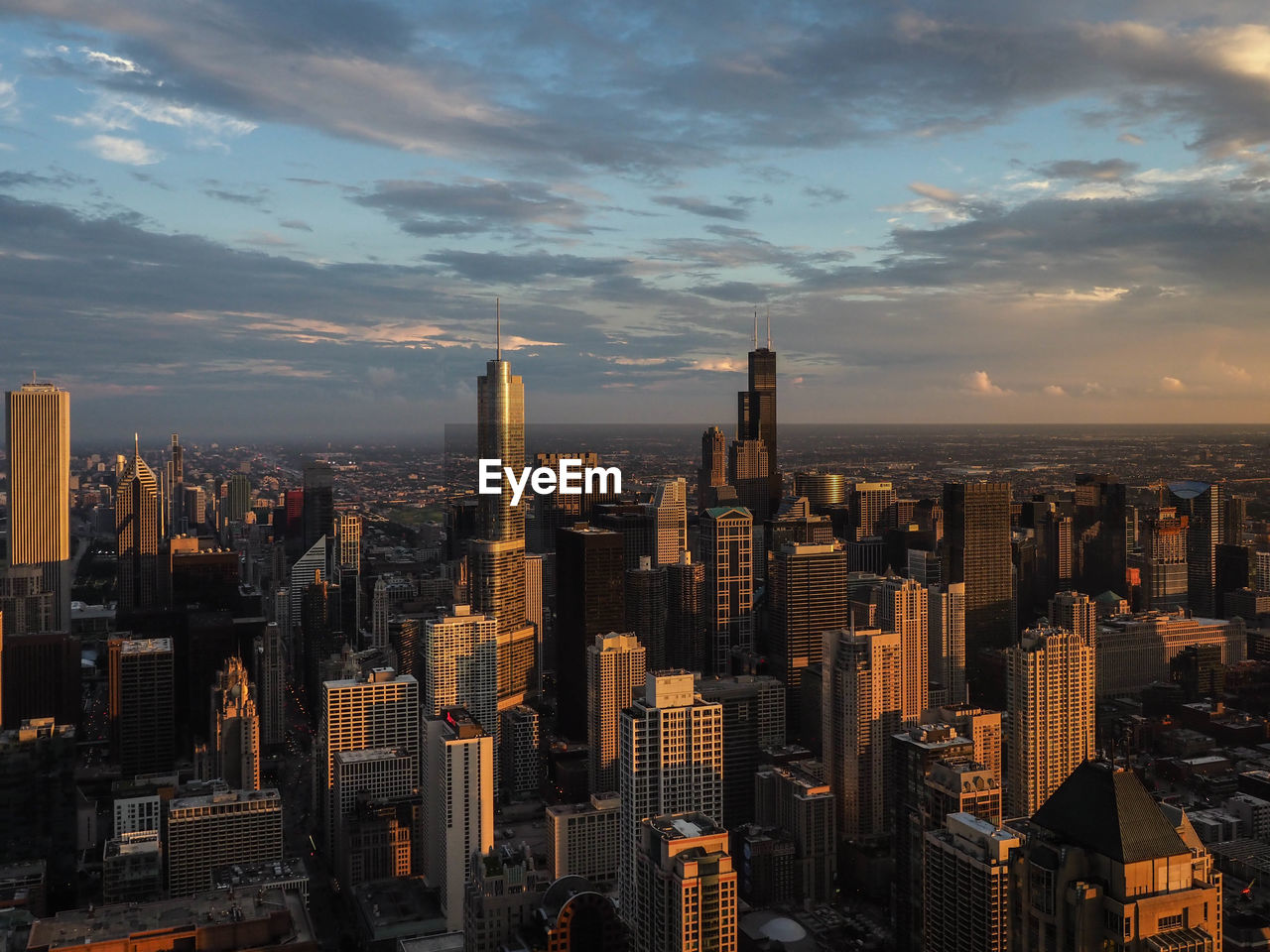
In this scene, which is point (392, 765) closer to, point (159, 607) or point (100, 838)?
point (100, 838)

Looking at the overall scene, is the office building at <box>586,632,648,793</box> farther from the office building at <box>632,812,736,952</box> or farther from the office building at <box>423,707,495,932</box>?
the office building at <box>632,812,736,952</box>

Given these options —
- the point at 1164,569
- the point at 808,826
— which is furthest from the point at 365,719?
the point at 1164,569

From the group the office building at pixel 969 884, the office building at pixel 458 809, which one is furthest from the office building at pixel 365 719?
the office building at pixel 969 884

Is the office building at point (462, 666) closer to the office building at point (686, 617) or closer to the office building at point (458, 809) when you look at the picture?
the office building at point (686, 617)

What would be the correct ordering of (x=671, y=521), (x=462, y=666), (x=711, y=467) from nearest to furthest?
(x=462, y=666)
(x=671, y=521)
(x=711, y=467)
